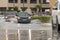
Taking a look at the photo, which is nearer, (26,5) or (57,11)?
(57,11)

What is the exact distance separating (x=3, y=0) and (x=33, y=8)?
12060mm

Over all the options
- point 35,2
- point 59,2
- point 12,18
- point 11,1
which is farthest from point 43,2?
point 59,2

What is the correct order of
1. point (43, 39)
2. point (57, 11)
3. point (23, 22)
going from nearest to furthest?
point (43, 39)
point (57, 11)
point (23, 22)

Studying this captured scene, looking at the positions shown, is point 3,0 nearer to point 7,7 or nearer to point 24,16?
point 7,7

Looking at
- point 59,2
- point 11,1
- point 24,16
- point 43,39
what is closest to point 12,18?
point 24,16

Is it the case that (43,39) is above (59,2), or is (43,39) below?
below

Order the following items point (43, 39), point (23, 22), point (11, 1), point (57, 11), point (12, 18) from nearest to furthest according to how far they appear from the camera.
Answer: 1. point (43, 39)
2. point (57, 11)
3. point (23, 22)
4. point (12, 18)
5. point (11, 1)

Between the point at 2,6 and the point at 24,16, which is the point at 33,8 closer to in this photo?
the point at 2,6

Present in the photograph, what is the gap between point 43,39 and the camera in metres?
15.2

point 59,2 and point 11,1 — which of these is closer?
point 59,2

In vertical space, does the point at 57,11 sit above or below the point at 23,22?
above

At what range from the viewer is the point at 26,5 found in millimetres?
103625

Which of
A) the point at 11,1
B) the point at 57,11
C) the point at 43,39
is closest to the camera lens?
the point at 43,39

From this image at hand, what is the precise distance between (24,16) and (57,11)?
16.7 m
